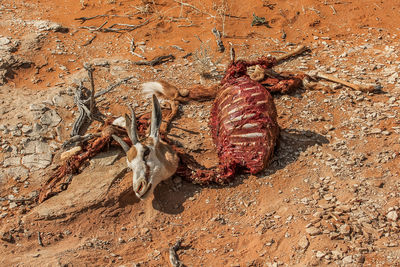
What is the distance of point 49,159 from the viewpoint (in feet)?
16.6

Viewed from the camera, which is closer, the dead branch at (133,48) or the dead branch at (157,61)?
the dead branch at (157,61)

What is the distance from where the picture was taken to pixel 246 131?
15.3 feet

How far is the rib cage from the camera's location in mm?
4594

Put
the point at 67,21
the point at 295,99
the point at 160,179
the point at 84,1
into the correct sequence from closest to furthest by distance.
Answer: the point at 160,179
the point at 295,99
the point at 67,21
the point at 84,1

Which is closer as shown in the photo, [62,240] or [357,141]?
[62,240]

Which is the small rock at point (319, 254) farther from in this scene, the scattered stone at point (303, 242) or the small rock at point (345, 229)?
the small rock at point (345, 229)

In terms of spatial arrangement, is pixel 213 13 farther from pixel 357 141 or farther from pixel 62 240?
pixel 62 240

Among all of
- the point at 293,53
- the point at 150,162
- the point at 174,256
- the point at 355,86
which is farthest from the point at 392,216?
the point at 293,53

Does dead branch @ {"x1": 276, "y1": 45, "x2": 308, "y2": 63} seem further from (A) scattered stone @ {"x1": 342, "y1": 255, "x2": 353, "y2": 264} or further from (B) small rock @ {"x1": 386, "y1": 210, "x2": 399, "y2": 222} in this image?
(A) scattered stone @ {"x1": 342, "y1": 255, "x2": 353, "y2": 264}

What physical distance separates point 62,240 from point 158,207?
39.4 inches

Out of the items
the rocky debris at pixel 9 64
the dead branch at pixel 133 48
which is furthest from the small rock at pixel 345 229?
the rocky debris at pixel 9 64

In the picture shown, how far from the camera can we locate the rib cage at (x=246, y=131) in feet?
15.1

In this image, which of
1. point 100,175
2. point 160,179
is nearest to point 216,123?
point 160,179

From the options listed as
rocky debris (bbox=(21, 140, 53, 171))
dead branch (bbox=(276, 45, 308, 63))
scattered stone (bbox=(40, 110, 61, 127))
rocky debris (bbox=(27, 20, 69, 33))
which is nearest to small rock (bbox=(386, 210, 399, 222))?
dead branch (bbox=(276, 45, 308, 63))
